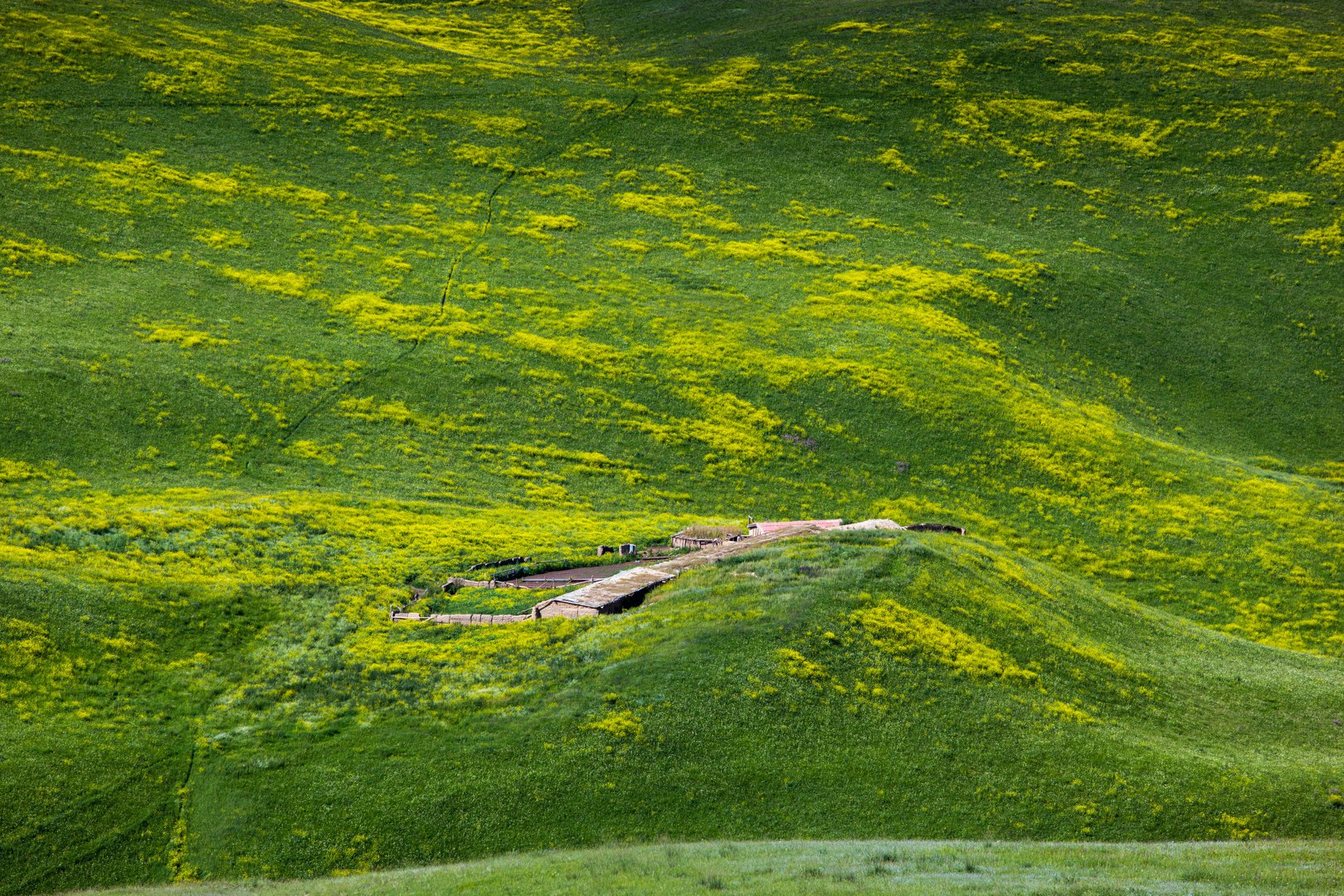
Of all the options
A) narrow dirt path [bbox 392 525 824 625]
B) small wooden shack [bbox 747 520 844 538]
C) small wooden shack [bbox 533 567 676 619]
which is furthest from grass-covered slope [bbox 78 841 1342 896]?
small wooden shack [bbox 747 520 844 538]

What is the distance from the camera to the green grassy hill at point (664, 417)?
31531mm

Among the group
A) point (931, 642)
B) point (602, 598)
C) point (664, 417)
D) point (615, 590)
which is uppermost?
point (931, 642)

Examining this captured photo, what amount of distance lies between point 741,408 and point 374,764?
4629 cm

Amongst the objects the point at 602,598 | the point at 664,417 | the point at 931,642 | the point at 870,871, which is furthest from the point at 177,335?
the point at 870,871

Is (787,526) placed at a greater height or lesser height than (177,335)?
lesser

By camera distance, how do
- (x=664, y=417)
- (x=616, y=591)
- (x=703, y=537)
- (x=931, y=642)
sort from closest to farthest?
(x=931, y=642) → (x=616, y=591) → (x=703, y=537) → (x=664, y=417)

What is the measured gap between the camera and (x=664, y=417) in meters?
71.9

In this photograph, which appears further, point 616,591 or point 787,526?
point 787,526

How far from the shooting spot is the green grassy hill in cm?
3153

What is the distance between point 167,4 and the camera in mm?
122875

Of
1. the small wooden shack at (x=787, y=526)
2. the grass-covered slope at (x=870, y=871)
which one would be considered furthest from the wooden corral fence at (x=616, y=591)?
the grass-covered slope at (x=870, y=871)

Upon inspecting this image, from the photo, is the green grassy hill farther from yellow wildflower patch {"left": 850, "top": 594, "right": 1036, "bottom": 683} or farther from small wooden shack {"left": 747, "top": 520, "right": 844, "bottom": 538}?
small wooden shack {"left": 747, "top": 520, "right": 844, "bottom": 538}

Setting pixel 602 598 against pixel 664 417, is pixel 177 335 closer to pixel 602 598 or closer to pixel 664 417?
pixel 664 417

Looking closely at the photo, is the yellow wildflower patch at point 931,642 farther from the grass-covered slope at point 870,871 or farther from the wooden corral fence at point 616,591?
the wooden corral fence at point 616,591
